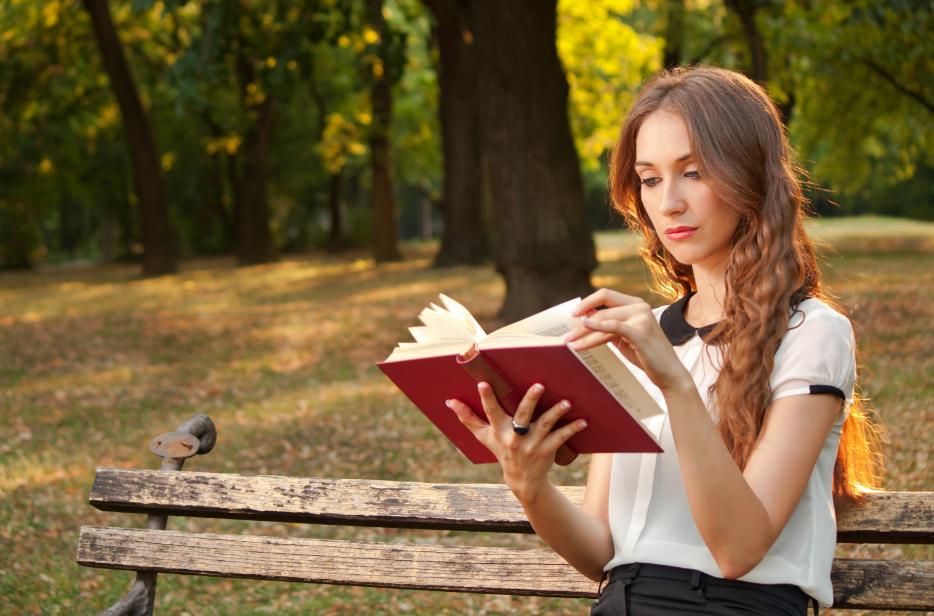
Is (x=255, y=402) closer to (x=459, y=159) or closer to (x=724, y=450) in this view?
(x=724, y=450)

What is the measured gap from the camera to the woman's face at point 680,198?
8.41ft

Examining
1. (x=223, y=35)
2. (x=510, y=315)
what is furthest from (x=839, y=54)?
(x=223, y=35)

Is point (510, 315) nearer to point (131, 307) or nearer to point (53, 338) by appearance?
point (53, 338)

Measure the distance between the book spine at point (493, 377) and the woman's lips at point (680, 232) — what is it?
1.82 ft

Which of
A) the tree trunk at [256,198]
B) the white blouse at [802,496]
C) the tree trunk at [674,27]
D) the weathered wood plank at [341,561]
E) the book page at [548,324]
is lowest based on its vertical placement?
the tree trunk at [256,198]

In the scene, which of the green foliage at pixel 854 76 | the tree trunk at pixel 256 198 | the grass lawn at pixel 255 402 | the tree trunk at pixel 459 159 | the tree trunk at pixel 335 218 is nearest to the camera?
the grass lawn at pixel 255 402

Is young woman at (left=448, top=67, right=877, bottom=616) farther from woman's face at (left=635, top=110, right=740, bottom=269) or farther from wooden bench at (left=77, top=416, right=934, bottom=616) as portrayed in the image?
wooden bench at (left=77, top=416, right=934, bottom=616)

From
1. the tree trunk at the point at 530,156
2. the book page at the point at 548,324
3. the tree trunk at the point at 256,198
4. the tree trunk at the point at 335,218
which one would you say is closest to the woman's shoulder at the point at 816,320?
the book page at the point at 548,324

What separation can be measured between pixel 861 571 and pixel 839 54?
14.5m

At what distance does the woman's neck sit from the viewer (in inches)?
106

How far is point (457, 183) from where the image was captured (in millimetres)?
24922

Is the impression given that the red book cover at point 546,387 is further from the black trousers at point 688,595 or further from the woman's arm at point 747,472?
the black trousers at point 688,595

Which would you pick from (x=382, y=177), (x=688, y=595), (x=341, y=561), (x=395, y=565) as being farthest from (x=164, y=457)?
(x=382, y=177)

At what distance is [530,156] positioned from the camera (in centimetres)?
1232
